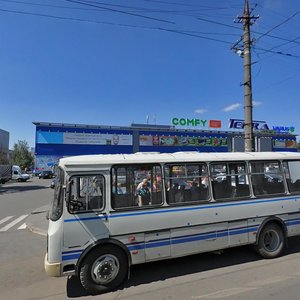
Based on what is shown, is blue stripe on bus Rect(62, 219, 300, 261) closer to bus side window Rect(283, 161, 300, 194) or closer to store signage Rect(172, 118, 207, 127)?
bus side window Rect(283, 161, 300, 194)

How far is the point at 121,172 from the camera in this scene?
6129 mm

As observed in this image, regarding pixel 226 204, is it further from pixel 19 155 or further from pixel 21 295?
pixel 19 155

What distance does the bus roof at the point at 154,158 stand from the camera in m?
5.81

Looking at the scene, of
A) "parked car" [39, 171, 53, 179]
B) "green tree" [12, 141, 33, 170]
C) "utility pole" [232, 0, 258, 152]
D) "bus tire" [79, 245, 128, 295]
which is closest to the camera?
"bus tire" [79, 245, 128, 295]

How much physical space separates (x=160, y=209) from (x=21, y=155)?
92.4m

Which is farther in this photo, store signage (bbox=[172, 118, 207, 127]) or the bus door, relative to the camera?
store signage (bbox=[172, 118, 207, 127])

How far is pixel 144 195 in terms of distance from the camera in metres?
6.30

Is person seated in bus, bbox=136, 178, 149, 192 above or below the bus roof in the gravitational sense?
below

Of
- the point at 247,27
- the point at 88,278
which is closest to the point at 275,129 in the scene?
the point at 247,27

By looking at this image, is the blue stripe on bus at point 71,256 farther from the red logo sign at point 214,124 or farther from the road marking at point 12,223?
the red logo sign at point 214,124

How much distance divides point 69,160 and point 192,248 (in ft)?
9.57

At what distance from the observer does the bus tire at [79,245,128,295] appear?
18.5 feet

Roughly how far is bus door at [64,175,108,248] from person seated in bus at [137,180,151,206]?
2.38 feet

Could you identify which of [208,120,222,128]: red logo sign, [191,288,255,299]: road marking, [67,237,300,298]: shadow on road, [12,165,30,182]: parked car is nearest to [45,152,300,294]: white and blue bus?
[67,237,300,298]: shadow on road
